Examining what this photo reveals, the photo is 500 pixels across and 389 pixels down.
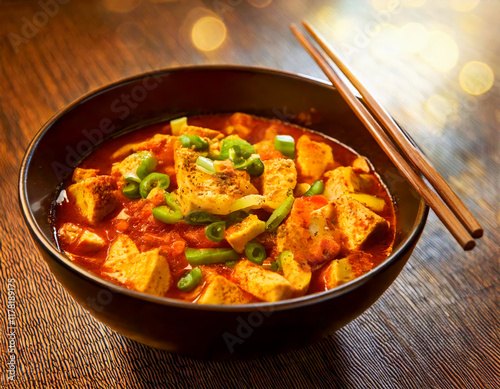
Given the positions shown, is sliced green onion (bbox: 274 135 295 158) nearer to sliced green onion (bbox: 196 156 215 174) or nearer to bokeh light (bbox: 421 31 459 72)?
sliced green onion (bbox: 196 156 215 174)

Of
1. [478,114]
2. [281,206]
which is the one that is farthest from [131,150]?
[478,114]

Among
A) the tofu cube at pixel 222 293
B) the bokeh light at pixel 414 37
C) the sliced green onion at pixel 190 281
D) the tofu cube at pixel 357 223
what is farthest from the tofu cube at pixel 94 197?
the bokeh light at pixel 414 37

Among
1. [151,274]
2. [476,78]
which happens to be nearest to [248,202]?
[151,274]

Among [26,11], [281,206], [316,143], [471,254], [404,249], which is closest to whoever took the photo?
[404,249]

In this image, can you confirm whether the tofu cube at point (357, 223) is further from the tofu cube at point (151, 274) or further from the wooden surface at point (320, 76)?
the tofu cube at point (151, 274)

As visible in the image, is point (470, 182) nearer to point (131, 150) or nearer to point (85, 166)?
point (131, 150)

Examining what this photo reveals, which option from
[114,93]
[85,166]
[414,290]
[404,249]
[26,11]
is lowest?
[26,11]

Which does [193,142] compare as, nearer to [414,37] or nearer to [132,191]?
[132,191]
